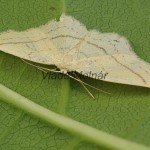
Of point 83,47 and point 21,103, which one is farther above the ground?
point 83,47

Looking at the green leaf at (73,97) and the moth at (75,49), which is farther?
the moth at (75,49)

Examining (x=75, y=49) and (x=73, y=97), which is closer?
(x=73, y=97)

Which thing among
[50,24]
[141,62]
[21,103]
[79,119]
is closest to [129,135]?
[79,119]

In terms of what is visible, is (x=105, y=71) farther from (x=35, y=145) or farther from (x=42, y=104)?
(x=35, y=145)

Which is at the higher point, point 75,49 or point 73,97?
point 75,49

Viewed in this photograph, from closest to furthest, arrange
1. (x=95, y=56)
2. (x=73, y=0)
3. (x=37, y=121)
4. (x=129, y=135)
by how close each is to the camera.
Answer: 1. (x=129, y=135)
2. (x=37, y=121)
3. (x=95, y=56)
4. (x=73, y=0)
